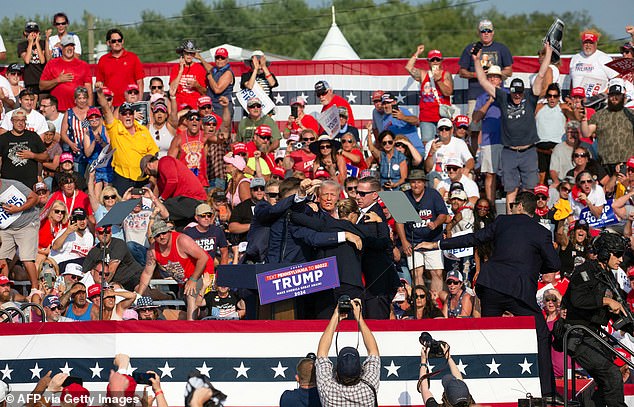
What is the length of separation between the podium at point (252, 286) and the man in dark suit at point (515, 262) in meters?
1.66

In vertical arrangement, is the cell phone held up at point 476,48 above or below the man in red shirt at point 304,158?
above

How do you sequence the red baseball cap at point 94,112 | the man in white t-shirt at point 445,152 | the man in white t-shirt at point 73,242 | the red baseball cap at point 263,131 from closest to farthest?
the man in white t-shirt at point 73,242
the man in white t-shirt at point 445,152
the red baseball cap at point 94,112
the red baseball cap at point 263,131

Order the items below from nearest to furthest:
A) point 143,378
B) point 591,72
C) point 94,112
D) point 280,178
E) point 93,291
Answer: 1. point 143,378
2. point 93,291
3. point 280,178
4. point 94,112
5. point 591,72

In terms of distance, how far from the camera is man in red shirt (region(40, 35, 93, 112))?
64.8 feet

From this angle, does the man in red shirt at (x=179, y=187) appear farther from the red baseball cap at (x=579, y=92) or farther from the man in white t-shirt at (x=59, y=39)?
the red baseball cap at (x=579, y=92)

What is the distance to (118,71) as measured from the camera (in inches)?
788

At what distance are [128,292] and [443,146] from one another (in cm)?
627

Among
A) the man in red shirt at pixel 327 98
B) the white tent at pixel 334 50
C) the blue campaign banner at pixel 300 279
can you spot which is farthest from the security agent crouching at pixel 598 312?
the white tent at pixel 334 50

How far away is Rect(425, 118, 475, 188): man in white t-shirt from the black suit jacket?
5856 millimetres

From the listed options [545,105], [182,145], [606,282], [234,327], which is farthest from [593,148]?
Result: [234,327]

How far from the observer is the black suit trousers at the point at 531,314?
1166 cm

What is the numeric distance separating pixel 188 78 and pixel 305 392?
1079 centimetres

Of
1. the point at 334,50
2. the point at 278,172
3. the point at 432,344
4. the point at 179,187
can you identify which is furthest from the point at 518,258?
the point at 334,50

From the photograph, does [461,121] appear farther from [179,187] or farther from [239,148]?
[179,187]
